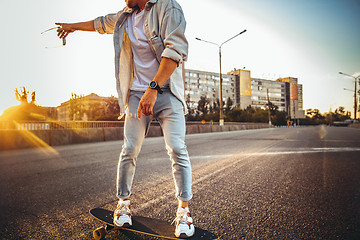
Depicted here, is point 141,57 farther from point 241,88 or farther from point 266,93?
point 266,93

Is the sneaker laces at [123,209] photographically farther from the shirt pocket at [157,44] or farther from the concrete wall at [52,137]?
the concrete wall at [52,137]

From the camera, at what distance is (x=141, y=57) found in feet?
6.80

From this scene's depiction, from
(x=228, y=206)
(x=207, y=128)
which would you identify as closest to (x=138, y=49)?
(x=228, y=206)

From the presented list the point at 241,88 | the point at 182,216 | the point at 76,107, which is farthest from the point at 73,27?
the point at 241,88

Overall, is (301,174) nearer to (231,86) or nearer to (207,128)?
(207,128)

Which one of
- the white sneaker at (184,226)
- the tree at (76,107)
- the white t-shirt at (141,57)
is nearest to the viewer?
the white sneaker at (184,226)

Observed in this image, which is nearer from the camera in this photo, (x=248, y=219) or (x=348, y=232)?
(x=348, y=232)

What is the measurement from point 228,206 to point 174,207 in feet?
1.78

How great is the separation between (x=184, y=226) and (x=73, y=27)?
215cm

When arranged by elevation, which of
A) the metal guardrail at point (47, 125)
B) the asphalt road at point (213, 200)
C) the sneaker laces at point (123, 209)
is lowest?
the asphalt road at point (213, 200)

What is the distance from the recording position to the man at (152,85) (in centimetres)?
182

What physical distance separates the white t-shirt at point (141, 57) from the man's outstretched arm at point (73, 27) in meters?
0.57

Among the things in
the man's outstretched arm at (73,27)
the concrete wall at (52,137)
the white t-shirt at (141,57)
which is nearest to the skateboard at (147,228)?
the white t-shirt at (141,57)

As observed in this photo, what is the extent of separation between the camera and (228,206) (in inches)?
98.3
